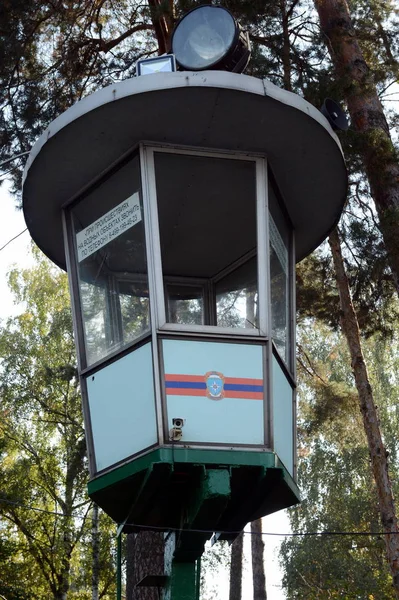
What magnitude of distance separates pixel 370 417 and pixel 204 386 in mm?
7554

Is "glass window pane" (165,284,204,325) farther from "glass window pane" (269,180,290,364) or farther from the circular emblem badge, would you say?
the circular emblem badge

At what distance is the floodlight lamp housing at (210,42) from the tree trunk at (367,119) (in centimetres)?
252

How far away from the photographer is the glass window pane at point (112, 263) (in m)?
5.25

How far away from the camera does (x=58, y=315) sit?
23484 mm

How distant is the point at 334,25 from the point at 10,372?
15.8m

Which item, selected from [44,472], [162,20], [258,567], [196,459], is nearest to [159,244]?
[196,459]

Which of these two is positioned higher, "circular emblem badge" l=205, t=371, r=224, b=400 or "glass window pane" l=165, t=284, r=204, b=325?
"glass window pane" l=165, t=284, r=204, b=325

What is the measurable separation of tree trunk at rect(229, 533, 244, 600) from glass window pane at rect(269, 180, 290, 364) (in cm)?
1462

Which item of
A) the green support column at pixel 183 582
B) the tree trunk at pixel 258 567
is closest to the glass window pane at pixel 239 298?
the green support column at pixel 183 582

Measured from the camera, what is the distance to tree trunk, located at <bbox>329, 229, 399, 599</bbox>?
1109 cm

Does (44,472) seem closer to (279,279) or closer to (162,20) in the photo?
(162,20)

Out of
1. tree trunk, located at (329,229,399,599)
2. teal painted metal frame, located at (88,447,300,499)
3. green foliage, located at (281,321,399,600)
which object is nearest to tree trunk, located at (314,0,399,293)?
tree trunk, located at (329,229,399,599)

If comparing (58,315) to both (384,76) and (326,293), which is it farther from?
(384,76)

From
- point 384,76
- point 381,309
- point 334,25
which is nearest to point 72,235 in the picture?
point 334,25
